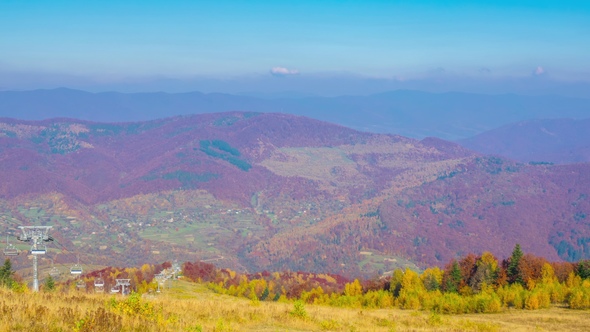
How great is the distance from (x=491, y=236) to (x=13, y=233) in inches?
5289

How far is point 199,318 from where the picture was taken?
19844 millimetres

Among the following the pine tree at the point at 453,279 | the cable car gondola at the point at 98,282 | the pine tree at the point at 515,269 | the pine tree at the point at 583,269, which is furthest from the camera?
the pine tree at the point at 453,279

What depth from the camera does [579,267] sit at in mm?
42594

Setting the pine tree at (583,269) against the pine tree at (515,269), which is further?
the pine tree at (515,269)

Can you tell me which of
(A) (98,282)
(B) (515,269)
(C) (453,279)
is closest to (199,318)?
(C) (453,279)

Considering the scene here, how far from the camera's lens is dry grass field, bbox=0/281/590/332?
47.6 feet

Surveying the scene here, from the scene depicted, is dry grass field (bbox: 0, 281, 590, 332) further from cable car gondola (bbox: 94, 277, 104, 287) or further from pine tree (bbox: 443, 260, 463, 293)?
cable car gondola (bbox: 94, 277, 104, 287)

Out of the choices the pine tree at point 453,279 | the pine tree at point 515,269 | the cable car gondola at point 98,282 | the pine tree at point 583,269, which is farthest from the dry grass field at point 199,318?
the cable car gondola at point 98,282

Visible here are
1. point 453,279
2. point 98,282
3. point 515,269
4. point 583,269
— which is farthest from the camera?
point 98,282

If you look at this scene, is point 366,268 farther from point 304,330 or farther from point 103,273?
point 304,330

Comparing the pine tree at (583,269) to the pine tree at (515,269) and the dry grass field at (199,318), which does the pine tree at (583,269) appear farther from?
the dry grass field at (199,318)

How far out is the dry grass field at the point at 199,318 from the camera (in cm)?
1452

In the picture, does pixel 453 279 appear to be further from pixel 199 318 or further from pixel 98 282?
pixel 199 318

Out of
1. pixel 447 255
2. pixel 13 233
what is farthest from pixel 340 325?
pixel 447 255
